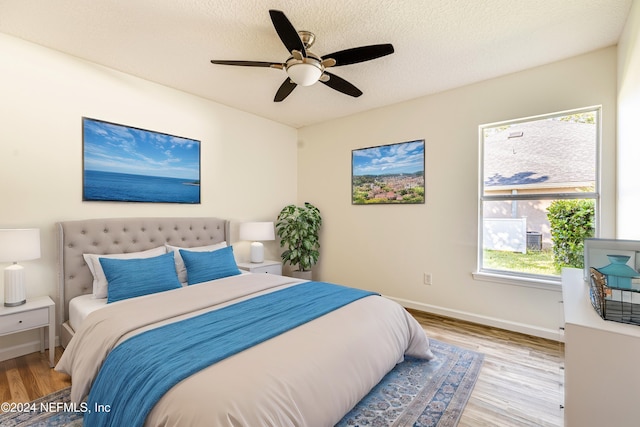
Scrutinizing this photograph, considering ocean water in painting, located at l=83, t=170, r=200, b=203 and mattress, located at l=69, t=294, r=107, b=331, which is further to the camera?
Result: ocean water in painting, located at l=83, t=170, r=200, b=203

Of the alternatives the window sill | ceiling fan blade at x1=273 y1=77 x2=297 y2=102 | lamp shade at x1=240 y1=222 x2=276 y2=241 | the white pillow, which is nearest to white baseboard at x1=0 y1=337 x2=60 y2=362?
the white pillow

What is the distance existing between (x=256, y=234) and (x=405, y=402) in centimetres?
251

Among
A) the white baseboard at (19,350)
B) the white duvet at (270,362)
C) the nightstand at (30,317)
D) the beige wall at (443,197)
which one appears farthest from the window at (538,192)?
the white baseboard at (19,350)

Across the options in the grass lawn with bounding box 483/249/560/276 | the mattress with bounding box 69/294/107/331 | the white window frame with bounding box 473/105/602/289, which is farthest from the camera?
the grass lawn with bounding box 483/249/560/276

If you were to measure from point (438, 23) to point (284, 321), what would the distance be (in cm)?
236

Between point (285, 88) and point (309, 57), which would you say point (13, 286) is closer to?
point (285, 88)

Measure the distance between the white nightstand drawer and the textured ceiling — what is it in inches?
85.3

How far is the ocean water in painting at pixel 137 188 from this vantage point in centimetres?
276

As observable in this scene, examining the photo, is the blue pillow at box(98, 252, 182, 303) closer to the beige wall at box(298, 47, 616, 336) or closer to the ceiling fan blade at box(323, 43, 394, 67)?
the ceiling fan blade at box(323, 43, 394, 67)

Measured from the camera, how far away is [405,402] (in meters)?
1.86

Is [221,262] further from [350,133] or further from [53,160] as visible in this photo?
[350,133]

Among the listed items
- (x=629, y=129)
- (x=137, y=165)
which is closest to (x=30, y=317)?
(x=137, y=165)

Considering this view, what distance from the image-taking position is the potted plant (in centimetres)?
423

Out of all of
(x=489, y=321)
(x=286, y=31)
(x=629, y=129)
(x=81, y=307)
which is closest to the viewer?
(x=286, y=31)
